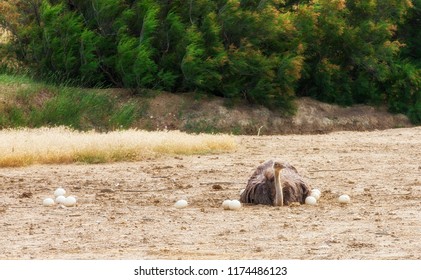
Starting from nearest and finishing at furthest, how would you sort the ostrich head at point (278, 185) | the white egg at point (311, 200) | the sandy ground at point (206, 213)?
1. the sandy ground at point (206, 213)
2. the ostrich head at point (278, 185)
3. the white egg at point (311, 200)

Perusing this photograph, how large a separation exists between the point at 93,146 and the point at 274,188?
21.9 feet

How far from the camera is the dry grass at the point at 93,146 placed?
1925 cm

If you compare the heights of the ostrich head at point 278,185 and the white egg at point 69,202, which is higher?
the ostrich head at point 278,185

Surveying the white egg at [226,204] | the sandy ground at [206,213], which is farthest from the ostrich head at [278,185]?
the white egg at [226,204]

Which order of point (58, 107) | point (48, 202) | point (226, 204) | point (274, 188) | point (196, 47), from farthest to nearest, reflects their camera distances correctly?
point (196, 47)
point (58, 107)
point (48, 202)
point (274, 188)
point (226, 204)

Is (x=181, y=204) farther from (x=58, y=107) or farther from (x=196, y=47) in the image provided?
(x=196, y=47)

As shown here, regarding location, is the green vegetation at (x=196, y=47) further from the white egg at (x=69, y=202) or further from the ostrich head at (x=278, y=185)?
the ostrich head at (x=278, y=185)

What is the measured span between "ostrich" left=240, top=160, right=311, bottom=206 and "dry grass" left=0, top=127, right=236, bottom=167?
572 centimetres

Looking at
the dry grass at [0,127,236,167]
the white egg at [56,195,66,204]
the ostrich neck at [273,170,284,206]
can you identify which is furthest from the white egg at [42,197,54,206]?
the dry grass at [0,127,236,167]

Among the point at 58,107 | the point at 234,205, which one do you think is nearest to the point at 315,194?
the point at 234,205

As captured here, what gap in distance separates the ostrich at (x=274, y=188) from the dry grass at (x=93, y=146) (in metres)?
5.72

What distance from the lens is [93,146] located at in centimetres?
2003

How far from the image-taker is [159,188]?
16.5m

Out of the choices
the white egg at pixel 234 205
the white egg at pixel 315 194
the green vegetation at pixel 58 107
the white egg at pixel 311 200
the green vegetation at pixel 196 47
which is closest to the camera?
the white egg at pixel 234 205
